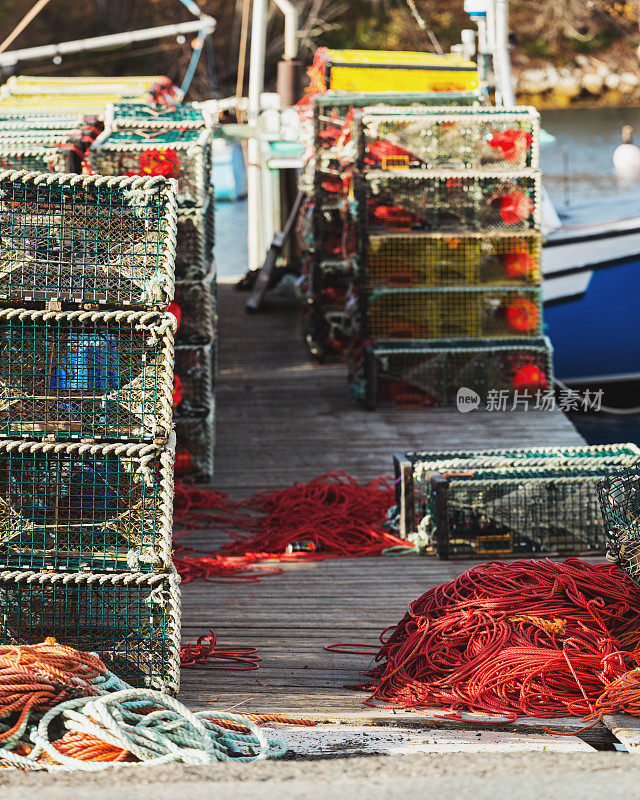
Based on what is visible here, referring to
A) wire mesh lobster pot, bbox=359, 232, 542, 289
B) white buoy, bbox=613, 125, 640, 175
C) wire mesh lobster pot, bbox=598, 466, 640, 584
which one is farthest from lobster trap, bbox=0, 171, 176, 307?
white buoy, bbox=613, 125, 640, 175

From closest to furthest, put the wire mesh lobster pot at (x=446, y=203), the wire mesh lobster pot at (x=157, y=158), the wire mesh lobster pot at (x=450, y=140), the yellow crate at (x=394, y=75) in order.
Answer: the wire mesh lobster pot at (x=157, y=158), the wire mesh lobster pot at (x=450, y=140), the wire mesh lobster pot at (x=446, y=203), the yellow crate at (x=394, y=75)

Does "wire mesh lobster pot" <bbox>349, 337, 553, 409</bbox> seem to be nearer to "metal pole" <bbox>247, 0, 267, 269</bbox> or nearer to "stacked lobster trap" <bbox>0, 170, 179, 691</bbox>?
"stacked lobster trap" <bbox>0, 170, 179, 691</bbox>

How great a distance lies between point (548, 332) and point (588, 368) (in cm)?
62

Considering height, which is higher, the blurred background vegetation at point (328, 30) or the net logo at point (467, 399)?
the blurred background vegetation at point (328, 30)

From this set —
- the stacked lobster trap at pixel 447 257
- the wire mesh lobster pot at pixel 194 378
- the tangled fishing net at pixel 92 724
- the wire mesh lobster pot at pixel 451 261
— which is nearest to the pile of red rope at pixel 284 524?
the wire mesh lobster pot at pixel 194 378

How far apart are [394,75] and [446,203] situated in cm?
263

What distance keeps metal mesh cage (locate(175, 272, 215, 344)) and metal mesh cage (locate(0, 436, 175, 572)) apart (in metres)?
3.25

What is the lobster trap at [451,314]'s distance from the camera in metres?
8.39

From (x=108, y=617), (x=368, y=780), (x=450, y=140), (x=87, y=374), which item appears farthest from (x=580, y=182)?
(x=368, y=780)

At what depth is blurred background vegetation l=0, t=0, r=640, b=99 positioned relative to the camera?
4441 centimetres

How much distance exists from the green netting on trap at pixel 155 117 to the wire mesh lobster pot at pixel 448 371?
6.93 feet

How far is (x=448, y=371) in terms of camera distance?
8453mm

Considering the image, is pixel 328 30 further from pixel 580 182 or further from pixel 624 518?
pixel 624 518

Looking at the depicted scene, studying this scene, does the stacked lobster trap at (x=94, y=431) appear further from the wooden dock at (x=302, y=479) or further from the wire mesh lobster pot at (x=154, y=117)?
the wire mesh lobster pot at (x=154, y=117)
